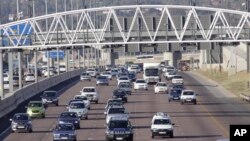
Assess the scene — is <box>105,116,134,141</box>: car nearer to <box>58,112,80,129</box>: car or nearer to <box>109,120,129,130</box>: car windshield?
<box>109,120,129,130</box>: car windshield

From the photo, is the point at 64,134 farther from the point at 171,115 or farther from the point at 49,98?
the point at 49,98

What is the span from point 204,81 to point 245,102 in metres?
46.3

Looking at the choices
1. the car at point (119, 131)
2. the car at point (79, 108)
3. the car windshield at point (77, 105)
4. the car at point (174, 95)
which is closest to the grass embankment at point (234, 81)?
the car at point (174, 95)

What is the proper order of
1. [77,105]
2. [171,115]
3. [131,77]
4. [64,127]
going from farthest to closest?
[131,77], [171,115], [77,105], [64,127]

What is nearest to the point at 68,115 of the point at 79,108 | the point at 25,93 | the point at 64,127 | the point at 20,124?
the point at 20,124

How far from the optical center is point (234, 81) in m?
128

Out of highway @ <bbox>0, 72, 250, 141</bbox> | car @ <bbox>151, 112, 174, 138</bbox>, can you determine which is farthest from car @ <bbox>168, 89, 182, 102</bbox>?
car @ <bbox>151, 112, 174, 138</bbox>

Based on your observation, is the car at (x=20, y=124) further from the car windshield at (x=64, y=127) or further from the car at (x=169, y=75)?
the car at (x=169, y=75)

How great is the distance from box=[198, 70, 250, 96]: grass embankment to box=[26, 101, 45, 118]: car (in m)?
35.2

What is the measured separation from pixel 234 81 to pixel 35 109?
55841 millimetres

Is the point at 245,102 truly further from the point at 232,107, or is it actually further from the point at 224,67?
the point at 224,67

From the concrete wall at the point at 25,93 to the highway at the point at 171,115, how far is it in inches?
118

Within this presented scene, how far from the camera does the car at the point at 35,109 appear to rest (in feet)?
245

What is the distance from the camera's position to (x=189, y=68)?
190 meters
